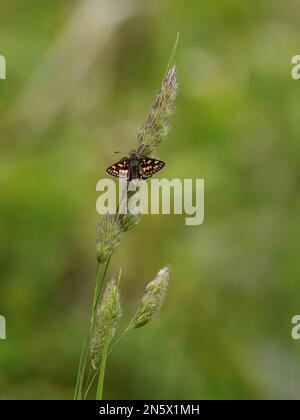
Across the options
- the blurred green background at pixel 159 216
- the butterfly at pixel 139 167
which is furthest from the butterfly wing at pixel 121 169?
the blurred green background at pixel 159 216

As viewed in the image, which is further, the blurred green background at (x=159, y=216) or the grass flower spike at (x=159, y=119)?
the blurred green background at (x=159, y=216)

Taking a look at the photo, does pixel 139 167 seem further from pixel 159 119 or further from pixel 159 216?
pixel 159 216

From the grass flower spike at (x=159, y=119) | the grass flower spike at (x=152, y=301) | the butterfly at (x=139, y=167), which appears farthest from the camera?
the butterfly at (x=139, y=167)

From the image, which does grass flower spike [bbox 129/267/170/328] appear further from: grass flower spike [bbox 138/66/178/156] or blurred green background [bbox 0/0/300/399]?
blurred green background [bbox 0/0/300/399]

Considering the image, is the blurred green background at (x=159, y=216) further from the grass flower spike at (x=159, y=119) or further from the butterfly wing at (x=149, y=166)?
the grass flower spike at (x=159, y=119)

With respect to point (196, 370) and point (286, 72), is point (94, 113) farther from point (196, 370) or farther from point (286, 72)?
point (196, 370)

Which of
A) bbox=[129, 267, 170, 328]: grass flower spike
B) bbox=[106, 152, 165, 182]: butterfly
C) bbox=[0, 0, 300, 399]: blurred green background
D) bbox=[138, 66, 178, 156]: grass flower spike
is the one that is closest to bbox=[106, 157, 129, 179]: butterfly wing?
bbox=[106, 152, 165, 182]: butterfly
